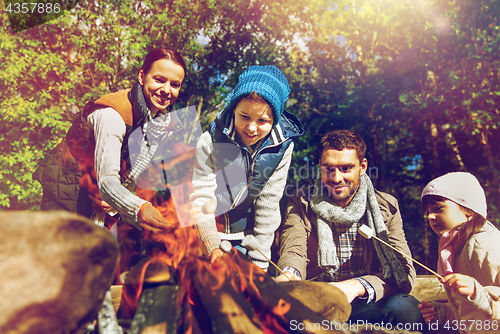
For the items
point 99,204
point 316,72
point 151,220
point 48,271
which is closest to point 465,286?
point 151,220

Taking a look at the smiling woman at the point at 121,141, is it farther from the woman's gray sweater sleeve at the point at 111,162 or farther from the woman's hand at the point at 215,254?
the woman's hand at the point at 215,254

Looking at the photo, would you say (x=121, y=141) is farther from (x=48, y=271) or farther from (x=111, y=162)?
(x=48, y=271)

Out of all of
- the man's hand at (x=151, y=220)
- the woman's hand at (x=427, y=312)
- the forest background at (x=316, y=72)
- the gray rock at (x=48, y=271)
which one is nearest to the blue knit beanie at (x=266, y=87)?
the man's hand at (x=151, y=220)

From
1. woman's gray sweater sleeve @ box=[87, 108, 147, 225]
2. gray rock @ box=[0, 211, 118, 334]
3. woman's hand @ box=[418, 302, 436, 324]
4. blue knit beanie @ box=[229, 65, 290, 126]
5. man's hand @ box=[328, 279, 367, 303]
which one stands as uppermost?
blue knit beanie @ box=[229, 65, 290, 126]

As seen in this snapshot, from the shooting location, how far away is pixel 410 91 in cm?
590

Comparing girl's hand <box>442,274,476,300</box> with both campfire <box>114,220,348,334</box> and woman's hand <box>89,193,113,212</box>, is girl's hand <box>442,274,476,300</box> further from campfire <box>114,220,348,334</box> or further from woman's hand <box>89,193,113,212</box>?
woman's hand <box>89,193,113,212</box>

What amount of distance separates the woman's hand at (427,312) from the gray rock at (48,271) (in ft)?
8.62

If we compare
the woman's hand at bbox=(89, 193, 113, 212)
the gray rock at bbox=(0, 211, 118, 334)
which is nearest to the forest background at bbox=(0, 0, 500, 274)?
the woman's hand at bbox=(89, 193, 113, 212)

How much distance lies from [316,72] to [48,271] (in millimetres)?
6414

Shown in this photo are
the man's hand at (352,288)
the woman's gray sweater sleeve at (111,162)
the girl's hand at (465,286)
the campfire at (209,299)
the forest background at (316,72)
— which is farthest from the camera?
the forest background at (316,72)

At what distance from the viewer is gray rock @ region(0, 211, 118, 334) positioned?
1.16 meters

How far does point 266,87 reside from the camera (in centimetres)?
264

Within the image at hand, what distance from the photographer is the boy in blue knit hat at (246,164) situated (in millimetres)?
2648

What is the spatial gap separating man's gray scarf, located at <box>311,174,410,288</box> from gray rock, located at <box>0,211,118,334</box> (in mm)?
2083
